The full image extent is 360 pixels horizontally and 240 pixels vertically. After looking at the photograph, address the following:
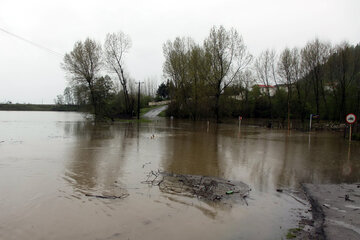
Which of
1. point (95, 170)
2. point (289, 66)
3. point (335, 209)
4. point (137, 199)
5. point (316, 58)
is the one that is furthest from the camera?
point (289, 66)

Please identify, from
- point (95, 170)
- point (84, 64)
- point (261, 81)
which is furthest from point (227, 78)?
point (95, 170)

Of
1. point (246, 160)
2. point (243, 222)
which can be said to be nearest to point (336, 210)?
point (243, 222)

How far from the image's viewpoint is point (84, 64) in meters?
42.0

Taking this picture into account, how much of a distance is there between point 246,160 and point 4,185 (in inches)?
338

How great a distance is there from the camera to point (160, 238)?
14.4ft

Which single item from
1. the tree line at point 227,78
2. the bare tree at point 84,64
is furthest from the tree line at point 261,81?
the bare tree at point 84,64

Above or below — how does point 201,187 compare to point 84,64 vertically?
below

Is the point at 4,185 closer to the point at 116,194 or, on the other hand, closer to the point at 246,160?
the point at 116,194

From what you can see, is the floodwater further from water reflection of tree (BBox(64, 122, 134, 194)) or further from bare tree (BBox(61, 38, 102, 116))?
bare tree (BBox(61, 38, 102, 116))

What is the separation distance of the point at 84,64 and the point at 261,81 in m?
30.7

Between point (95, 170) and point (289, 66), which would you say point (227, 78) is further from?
point (95, 170)

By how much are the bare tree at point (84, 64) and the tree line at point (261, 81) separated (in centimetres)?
1358

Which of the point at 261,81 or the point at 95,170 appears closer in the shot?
the point at 95,170

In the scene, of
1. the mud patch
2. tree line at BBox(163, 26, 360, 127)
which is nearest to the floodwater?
the mud patch
